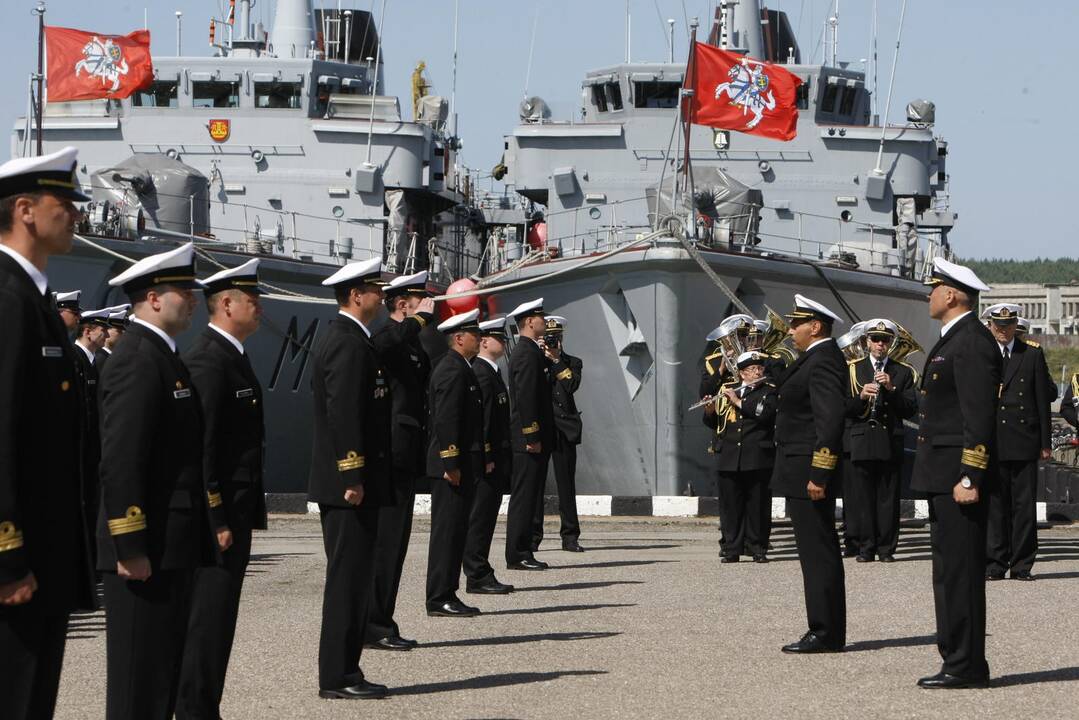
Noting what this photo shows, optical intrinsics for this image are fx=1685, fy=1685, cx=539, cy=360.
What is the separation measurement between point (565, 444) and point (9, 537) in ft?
33.7

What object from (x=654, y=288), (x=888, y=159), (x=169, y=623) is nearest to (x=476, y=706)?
(x=169, y=623)

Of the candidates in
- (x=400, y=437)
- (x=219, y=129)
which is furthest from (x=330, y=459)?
(x=219, y=129)

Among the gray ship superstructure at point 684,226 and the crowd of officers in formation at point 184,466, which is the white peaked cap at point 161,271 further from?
the gray ship superstructure at point 684,226

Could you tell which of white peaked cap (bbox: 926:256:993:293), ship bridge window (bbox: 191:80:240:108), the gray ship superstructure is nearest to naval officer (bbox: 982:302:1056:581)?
white peaked cap (bbox: 926:256:993:293)

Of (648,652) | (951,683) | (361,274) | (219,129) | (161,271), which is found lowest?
(648,652)

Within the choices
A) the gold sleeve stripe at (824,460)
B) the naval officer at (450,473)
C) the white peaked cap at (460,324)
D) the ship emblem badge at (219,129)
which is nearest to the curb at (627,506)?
the ship emblem badge at (219,129)

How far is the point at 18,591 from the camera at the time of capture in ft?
12.7

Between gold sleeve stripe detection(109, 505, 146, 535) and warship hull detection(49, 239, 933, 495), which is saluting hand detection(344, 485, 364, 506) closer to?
gold sleeve stripe detection(109, 505, 146, 535)

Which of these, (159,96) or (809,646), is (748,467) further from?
(159,96)

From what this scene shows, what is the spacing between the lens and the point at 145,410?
191 inches

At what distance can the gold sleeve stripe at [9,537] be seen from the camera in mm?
3854

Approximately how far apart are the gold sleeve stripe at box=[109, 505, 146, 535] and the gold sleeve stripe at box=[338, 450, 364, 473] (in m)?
1.91

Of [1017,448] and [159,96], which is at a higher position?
[159,96]

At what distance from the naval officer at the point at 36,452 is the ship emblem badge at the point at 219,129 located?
20140 mm
